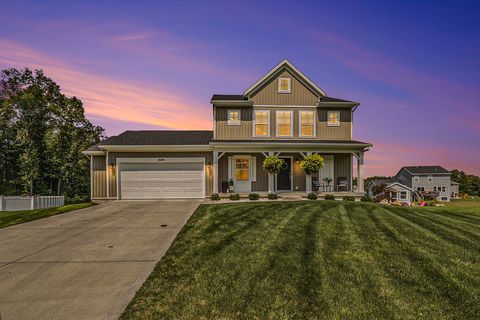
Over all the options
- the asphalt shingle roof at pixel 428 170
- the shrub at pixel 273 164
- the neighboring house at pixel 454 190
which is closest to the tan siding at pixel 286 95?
→ the shrub at pixel 273 164

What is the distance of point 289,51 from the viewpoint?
59.5ft

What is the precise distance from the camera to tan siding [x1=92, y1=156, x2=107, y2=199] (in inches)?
656

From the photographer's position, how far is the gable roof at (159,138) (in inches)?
657

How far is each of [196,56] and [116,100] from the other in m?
8.13

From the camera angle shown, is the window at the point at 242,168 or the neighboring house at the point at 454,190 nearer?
the window at the point at 242,168

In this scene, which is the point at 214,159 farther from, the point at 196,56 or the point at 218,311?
the point at 218,311

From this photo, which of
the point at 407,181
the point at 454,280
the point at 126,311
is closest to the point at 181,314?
the point at 126,311

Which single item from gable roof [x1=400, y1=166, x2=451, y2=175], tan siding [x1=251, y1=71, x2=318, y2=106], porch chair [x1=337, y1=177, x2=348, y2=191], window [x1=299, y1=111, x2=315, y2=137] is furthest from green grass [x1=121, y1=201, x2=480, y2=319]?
gable roof [x1=400, y1=166, x2=451, y2=175]

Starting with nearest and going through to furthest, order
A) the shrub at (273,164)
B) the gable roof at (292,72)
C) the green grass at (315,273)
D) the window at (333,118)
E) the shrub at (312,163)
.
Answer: the green grass at (315,273) < the shrub at (273,164) < the shrub at (312,163) < the gable roof at (292,72) < the window at (333,118)

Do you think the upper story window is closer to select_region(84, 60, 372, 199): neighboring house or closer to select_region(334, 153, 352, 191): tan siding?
select_region(84, 60, 372, 199): neighboring house

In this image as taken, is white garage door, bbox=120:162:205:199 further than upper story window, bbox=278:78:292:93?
No

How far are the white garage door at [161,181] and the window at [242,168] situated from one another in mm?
2383

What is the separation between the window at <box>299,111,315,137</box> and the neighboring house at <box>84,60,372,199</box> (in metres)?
0.01

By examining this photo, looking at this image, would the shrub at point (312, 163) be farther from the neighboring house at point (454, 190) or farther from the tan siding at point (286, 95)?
the neighboring house at point (454, 190)
